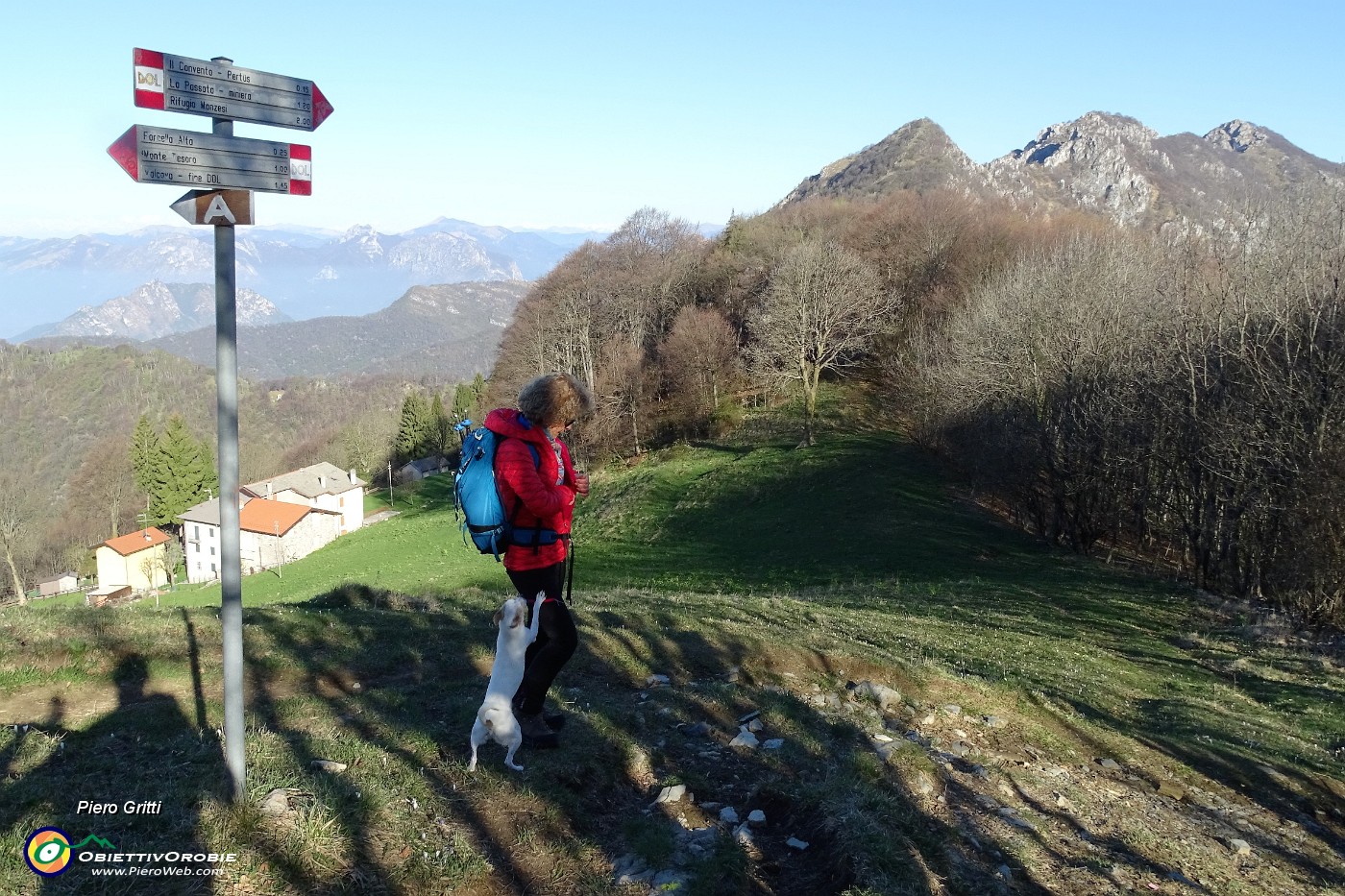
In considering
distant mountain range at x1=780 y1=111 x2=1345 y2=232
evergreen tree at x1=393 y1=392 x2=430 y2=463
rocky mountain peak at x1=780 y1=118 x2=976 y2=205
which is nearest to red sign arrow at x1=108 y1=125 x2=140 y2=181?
evergreen tree at x1=393 y1=392 x2=430 y2=463

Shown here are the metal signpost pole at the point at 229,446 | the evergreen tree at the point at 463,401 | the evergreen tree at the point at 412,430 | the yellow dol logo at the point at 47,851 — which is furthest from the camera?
the evergreen tree at the point at 412,430

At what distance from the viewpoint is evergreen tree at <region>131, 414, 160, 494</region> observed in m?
69.0

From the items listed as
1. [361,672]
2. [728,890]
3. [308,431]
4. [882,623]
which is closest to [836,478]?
[882,623]

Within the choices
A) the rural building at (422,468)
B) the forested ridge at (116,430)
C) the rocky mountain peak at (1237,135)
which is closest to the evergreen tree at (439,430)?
the rural building at (422,468)

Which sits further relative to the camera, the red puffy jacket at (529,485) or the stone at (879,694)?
the stone at (879,694)

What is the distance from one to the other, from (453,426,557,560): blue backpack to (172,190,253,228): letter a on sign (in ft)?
6.13

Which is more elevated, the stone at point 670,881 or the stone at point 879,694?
the stone at point 670,881

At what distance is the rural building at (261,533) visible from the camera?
209 feet

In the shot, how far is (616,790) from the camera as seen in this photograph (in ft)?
18.2

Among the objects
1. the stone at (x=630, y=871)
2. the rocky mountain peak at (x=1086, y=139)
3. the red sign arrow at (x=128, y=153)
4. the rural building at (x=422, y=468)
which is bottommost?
the rural building at (x=422, y=468)

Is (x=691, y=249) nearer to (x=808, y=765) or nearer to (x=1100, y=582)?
(x=1100, y=582)

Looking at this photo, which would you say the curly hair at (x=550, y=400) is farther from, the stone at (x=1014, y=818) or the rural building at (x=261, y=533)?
the rural building at (x=261, y=533)

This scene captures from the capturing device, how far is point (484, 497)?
526cm

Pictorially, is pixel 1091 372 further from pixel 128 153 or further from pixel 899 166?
pixel 899 166
